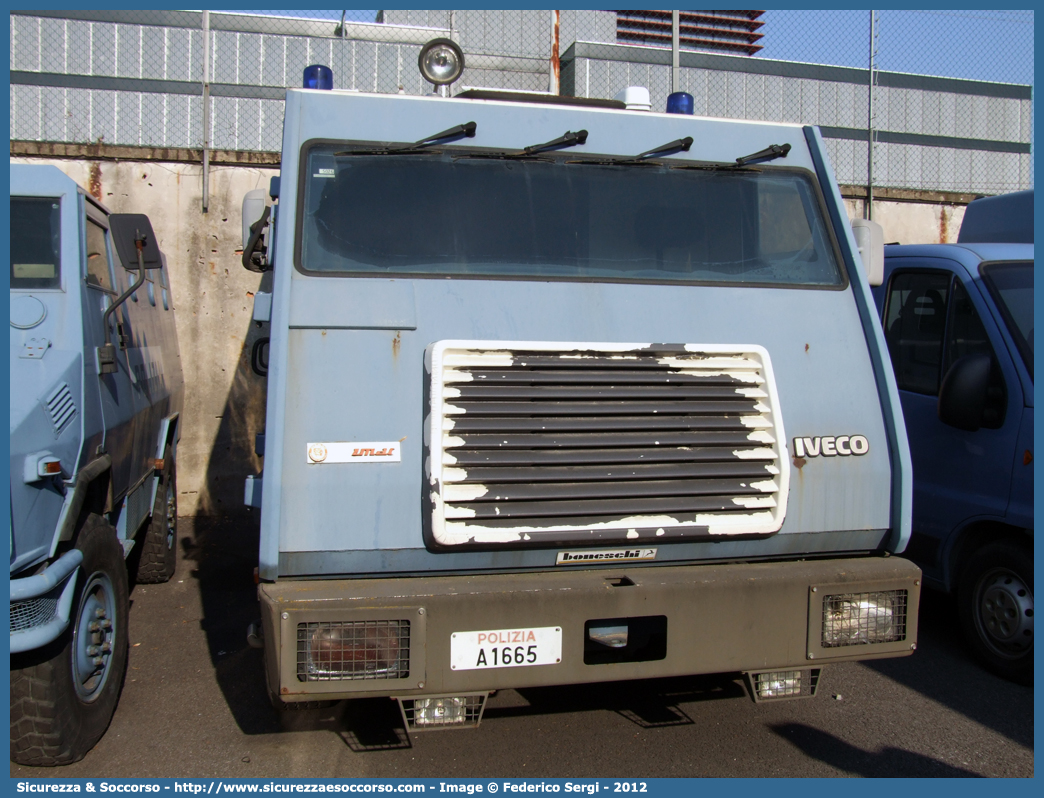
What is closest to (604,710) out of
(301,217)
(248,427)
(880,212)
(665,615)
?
(665,615)

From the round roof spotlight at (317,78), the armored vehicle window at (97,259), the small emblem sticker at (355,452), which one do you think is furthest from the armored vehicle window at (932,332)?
the armored vehicle window at (97,259)

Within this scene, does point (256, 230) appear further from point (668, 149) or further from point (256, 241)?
point (668, 149)

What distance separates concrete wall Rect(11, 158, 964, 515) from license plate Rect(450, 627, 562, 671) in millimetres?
5353

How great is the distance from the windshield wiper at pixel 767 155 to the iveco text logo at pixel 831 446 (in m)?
1.36

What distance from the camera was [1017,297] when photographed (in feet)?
15.6

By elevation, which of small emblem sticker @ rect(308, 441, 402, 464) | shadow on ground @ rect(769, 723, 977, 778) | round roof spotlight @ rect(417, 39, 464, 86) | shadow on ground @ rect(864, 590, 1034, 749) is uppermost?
round roof spotlight @ rect(417, 39, 464, 86)

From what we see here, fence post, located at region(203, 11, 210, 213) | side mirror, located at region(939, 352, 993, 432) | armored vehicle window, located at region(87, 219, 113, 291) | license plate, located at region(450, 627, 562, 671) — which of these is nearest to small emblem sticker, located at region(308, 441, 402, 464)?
license plate, located at region(450, 627, 562, 671)

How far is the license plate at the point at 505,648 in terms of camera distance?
9.88 feet

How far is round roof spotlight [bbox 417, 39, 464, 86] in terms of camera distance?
14.3 ft

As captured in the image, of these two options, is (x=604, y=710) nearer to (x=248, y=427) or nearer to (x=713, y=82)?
(x=248, y=427)

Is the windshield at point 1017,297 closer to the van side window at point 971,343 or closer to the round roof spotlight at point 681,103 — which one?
the van side window at point 971,343

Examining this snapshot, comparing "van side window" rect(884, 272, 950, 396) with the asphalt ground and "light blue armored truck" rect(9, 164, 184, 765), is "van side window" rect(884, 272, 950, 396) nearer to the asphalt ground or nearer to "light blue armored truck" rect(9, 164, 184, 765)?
the asphalt ground

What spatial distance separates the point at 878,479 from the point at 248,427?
6061 mm

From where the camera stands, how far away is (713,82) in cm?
1061
